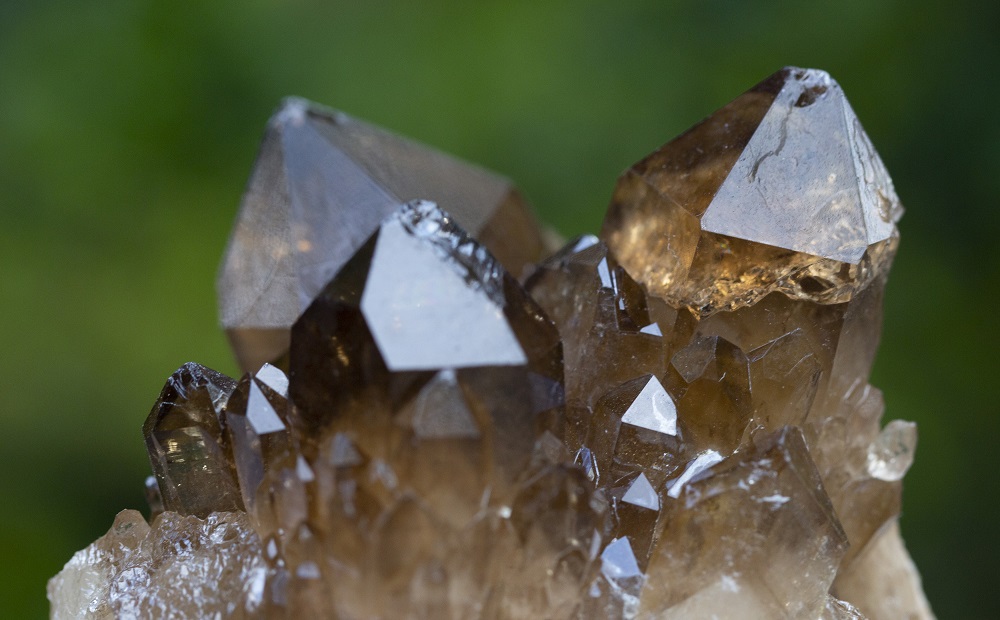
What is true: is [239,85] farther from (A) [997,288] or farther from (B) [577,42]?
(A) [997,288]

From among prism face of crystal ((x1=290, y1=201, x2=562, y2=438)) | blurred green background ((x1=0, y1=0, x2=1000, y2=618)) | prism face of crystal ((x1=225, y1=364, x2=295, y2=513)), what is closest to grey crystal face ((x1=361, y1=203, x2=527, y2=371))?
prism face of crystal ((x1=290, y1=201, x2=562, y2=438))

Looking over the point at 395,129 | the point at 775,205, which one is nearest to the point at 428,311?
the point at 775,205

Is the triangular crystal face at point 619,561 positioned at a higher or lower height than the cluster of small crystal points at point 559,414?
lower

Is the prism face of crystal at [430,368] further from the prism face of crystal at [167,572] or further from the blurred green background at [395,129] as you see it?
the blurred green background at [395,129]

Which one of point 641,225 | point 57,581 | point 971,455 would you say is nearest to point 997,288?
point 971,455

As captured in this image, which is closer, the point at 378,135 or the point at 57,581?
the point at 57,581

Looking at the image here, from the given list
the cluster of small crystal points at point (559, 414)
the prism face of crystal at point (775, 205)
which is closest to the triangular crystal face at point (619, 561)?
the cluster of small crystal points at point (559, 414)

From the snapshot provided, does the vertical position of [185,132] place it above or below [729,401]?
above

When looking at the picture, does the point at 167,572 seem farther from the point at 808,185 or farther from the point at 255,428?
the point at 808,185
